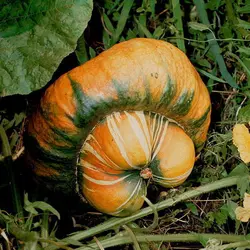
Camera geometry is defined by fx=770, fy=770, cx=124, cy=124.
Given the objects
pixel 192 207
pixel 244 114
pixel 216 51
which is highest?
pixel 216 51

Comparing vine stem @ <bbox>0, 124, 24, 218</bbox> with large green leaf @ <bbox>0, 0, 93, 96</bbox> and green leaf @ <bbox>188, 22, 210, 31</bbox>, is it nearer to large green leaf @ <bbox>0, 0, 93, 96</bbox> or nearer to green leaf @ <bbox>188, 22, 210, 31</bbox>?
large green leaf @ <bbox>0, 0, 93, 96</bbox>

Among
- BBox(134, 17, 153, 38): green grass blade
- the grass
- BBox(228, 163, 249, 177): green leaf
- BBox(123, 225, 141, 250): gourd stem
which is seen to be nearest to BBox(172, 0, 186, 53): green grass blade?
the grass

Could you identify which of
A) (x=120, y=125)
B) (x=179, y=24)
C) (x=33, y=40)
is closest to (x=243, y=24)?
(x=179, y=24)

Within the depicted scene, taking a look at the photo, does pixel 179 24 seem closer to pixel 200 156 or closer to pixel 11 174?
pixel 200 156

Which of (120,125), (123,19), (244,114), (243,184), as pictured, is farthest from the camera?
(123,19)

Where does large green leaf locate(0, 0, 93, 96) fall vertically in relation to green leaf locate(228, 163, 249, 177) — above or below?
above

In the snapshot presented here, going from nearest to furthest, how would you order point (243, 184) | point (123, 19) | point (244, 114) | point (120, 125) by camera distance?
point (120, 125)
point (243, 184)
point (244, 114)
point (123, 19)

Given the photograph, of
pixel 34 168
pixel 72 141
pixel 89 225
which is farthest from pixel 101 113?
pixel 89 225
